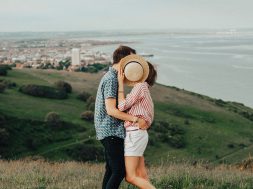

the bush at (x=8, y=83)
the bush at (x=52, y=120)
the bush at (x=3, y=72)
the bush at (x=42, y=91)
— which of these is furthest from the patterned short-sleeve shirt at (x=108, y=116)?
the bush at (x=3, y=72)

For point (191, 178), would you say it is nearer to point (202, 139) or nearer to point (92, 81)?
point (202, 139)

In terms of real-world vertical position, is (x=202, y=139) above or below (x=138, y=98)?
below

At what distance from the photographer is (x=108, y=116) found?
5438mm

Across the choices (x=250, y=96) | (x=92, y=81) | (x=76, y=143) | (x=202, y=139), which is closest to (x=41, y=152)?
(x=76, y=143)

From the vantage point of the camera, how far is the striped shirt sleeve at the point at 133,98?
209 inches

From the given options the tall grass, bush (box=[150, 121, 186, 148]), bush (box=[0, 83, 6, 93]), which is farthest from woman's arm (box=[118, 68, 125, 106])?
bush (box=[0, 83, 6, 93])

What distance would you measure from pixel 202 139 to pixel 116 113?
5285 cm

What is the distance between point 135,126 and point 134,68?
63 cm

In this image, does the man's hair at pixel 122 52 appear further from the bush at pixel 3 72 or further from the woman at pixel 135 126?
the bush at pixel 3 72

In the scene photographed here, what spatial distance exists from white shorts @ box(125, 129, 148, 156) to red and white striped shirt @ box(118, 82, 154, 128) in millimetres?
114

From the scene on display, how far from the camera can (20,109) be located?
54344 mm

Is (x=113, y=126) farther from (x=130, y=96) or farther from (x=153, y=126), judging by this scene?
(x=153, y=126)

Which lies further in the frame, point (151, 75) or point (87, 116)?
point (87, 116)

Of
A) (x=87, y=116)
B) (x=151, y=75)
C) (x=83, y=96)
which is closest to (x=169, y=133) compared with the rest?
(x=87, y=116)
